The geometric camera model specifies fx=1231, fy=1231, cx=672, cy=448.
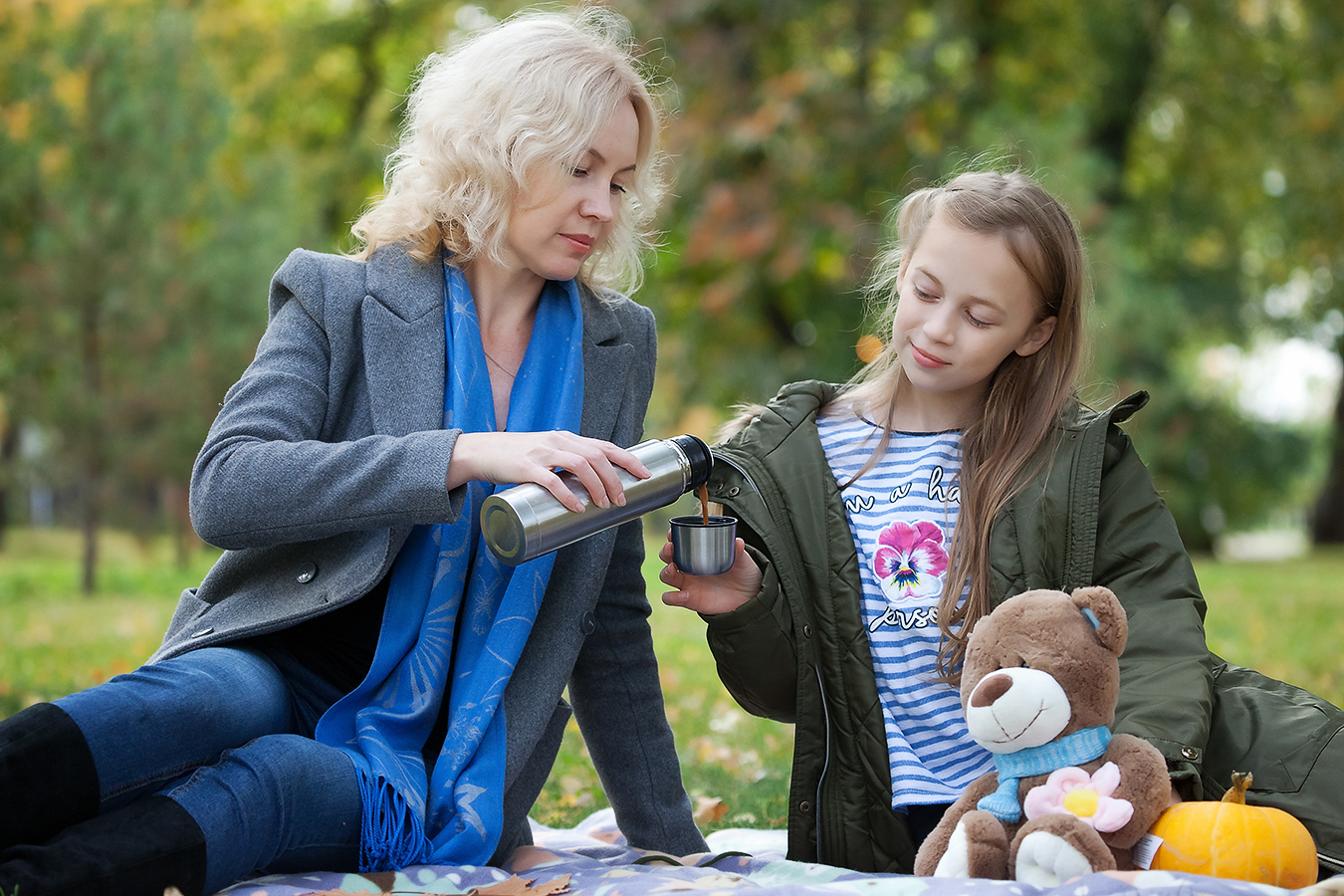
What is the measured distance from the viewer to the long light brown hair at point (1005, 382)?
2.49 meters

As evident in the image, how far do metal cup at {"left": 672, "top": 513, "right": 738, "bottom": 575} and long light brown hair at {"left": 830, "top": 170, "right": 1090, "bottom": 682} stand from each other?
1.49ft

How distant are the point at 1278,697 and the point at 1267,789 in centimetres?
21

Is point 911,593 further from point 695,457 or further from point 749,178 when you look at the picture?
point 749,178

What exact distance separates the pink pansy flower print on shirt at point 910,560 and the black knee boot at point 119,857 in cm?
142

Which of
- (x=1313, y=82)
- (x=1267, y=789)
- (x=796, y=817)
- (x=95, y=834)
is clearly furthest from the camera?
(x=1313, y=82)

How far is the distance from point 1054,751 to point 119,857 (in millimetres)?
1519

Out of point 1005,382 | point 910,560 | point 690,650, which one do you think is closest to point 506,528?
point 910,560

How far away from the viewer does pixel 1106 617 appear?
2.05 metres

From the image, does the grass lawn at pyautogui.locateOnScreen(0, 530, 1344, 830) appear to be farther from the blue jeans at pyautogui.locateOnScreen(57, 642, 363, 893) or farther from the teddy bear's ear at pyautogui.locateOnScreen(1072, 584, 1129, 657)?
the teddy bear's ear at pyautogui.locateOnScreen(1072, 584, 1129, 657)

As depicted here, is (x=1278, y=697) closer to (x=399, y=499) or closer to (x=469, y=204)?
(x=399, y=499)

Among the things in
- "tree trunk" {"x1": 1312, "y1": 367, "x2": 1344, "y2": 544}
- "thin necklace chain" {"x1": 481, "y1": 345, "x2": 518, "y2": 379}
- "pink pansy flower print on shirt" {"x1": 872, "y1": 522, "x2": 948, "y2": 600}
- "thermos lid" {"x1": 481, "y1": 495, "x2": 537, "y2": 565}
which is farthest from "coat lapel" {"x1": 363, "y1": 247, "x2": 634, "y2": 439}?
"tree trunk" {"x1": 1312, "y1": 367, "x2": 1344, "y2": 544}

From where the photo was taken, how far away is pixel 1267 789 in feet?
7.30

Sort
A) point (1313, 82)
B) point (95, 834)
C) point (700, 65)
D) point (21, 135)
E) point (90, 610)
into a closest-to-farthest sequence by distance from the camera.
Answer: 1. point (95, 834)
2. point (90, 610)
3. point (21, 135)
4. point (700, 65)
5. point (1313, 82)

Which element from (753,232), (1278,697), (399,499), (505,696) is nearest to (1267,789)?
(1278,697)
